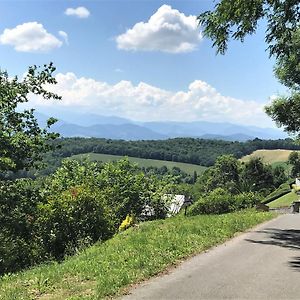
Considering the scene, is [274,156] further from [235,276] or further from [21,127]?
[235,276]

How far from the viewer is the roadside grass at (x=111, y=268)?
24.5 feet

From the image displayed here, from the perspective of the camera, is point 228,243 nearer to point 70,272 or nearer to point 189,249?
point 189,249

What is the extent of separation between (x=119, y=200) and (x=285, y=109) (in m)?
12.4

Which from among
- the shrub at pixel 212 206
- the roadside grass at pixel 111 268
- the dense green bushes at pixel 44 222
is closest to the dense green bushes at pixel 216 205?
the shrub at pixel 212 206

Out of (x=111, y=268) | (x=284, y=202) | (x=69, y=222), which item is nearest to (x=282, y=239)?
Result: (x=111, y=268)

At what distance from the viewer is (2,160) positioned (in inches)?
617

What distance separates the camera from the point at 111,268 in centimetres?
890

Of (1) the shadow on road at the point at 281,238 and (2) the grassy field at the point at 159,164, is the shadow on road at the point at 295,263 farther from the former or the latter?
(2) the grassy field at the point at 159,164

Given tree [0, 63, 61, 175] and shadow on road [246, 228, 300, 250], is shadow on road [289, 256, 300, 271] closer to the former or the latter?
shadow on road [246, 228, 300, 250]

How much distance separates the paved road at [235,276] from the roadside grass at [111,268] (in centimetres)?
37

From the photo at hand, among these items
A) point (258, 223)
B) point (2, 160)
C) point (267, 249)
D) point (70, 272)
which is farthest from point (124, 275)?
point (258, 223)

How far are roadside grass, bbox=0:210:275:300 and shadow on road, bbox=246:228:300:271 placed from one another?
142 centimetres

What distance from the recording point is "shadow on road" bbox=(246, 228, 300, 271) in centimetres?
1244

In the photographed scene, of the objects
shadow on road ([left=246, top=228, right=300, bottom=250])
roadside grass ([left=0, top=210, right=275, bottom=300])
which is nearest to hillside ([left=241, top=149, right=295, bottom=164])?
shadow on road ([left=246, top=228, right=300, bottom=250])
